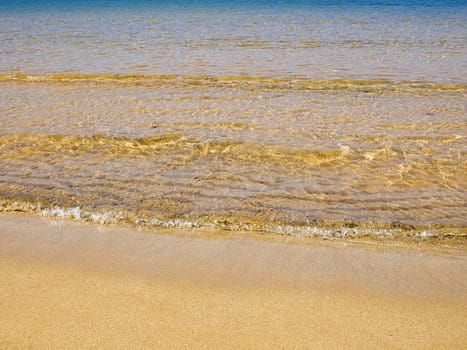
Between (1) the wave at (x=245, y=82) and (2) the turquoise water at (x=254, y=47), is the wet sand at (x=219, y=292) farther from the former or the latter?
(2) the turquoise water at (x=254, y=47)

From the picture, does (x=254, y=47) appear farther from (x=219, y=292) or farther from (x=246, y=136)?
(x=219, y=292)

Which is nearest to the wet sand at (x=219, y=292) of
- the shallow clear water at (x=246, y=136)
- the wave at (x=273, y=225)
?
the wave at (x=273, y=225)

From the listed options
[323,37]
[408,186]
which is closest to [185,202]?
[408,186]

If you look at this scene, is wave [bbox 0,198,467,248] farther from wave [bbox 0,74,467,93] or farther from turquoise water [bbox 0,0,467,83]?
turquoise water [bbox 0,0,467,83]

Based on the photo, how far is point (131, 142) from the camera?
22.0 feet

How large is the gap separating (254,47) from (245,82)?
5.21 meters

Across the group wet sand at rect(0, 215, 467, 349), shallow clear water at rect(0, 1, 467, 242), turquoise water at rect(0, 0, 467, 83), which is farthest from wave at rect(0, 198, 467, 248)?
turquoise water at rect(0, 0, 467, 83)

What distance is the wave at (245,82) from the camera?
9.94 meters

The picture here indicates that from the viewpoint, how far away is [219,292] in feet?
10.4

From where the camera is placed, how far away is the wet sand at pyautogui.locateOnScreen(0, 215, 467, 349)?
270cm

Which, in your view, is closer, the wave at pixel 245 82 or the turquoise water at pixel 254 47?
the wave at pixel 245 82

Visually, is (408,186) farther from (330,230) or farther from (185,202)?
(185,202)

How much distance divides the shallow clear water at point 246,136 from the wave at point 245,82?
2.2 inches

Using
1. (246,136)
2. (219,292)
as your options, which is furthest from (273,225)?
(246,136)
